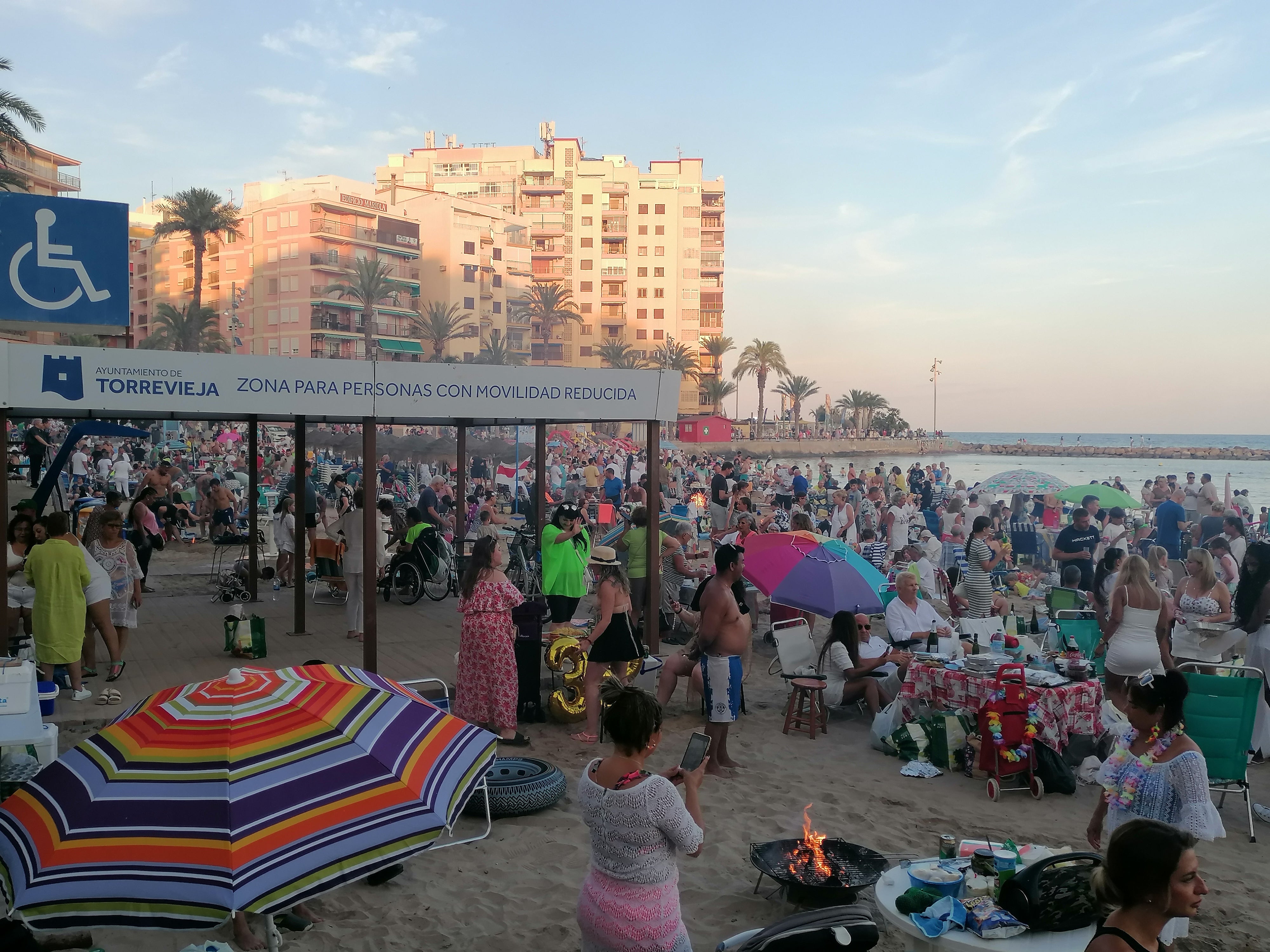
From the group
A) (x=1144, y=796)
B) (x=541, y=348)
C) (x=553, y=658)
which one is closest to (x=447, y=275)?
(x=541, y=348)

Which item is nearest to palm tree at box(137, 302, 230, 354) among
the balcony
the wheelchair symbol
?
the balcony

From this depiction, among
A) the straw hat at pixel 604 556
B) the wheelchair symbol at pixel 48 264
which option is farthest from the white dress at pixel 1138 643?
the wheelchair symbol at pixel 48 264

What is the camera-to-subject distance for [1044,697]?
661 centimetres

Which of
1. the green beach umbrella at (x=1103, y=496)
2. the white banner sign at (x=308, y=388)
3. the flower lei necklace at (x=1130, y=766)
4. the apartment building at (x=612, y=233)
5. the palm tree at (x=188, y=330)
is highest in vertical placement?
the apartment building at (x=612, y=233)

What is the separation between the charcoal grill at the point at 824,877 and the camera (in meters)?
4.42

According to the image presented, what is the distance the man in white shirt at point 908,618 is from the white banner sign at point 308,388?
2741 mm

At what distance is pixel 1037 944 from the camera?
3.49m

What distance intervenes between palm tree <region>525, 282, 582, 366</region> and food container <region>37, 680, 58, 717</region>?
67.0 meters

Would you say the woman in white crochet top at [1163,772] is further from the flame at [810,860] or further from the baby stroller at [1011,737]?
the baby stroller at [1011,737]

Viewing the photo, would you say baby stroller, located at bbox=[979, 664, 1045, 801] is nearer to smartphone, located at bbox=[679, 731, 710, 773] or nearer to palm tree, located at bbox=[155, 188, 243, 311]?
smartphone, located at bbox=[679, 731, 710, 773]

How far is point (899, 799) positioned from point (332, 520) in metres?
10.7

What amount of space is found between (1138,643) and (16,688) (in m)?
7.14

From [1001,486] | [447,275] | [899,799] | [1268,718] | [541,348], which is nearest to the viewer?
[899,799]

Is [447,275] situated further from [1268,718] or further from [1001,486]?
[1268,718]
